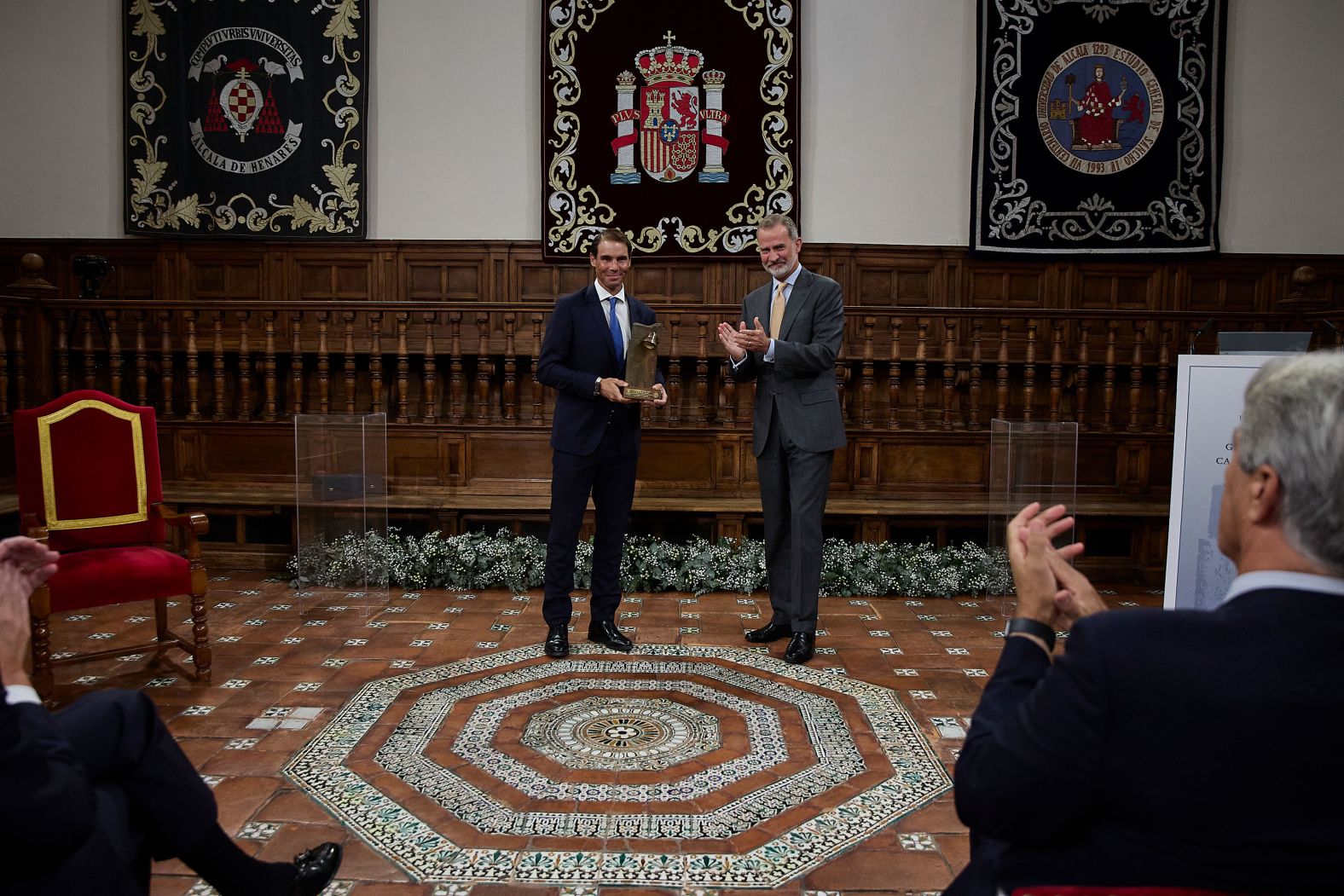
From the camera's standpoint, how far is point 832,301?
395 centimetres

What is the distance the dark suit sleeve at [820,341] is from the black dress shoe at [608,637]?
4.53 feet

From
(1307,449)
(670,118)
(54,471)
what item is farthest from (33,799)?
(670,118)

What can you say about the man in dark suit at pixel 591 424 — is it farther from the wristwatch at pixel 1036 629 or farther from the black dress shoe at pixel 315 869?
the wristwatch at pixel 1036 629

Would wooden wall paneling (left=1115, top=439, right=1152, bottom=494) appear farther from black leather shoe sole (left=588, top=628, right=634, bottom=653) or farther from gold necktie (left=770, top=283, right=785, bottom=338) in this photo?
black leather shoe sole (left=588, top=628, right=634, bottom=653)

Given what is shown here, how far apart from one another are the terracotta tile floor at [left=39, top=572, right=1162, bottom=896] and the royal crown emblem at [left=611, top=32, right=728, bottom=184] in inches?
129

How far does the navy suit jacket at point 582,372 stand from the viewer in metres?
3.90

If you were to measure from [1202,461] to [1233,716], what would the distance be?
2.15 m

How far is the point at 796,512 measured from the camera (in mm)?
3947

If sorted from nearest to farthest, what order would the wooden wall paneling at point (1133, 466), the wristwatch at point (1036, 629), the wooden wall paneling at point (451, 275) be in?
the wristwatch at point (1036, 629), the wooden wall paneling at point (1133, 466), the wooden wall paneling at point (451, 275)

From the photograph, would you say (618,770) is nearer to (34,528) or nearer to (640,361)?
(640,361)

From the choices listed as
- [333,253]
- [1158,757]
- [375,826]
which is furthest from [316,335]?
[1158,757]

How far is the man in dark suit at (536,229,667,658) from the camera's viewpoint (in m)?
3.89

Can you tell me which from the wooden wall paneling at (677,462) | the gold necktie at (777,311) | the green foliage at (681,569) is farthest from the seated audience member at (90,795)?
the wooden wall paneling at (677,462)

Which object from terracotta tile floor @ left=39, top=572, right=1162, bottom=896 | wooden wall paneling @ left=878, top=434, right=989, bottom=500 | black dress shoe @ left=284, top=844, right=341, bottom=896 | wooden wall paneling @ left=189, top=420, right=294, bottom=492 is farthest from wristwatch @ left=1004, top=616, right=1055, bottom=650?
wooden wall paneling @ left=189, top=420, right=294, bottom=492
